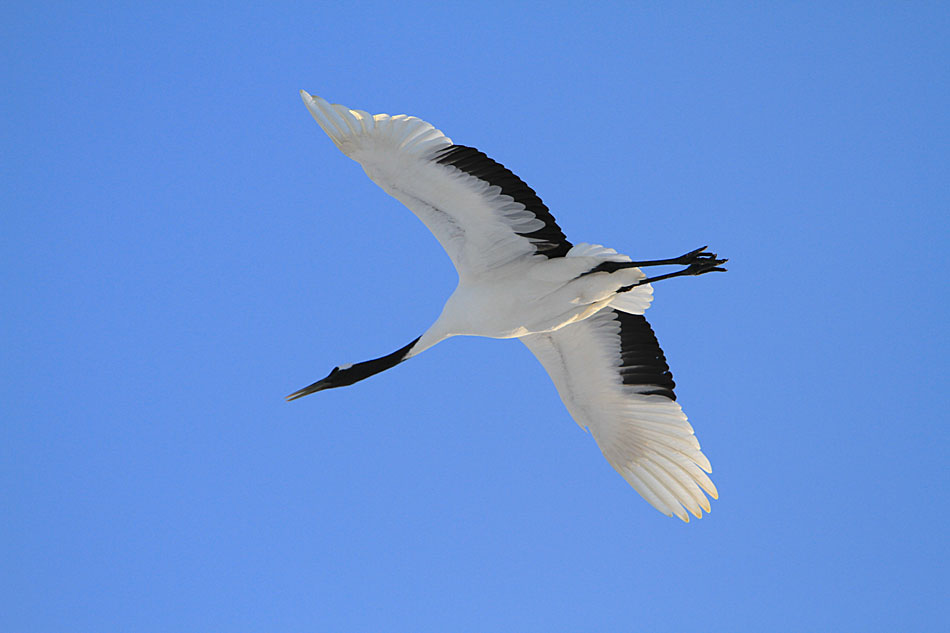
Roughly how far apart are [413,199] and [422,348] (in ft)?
5.25

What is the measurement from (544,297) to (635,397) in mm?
1865

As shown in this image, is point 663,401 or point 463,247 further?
point 663,401

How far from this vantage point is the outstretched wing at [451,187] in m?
8.11

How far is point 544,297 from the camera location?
29.8ft

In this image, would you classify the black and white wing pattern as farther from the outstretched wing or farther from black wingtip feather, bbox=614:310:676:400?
the outstretched wing

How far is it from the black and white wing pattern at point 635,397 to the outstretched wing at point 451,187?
51.2 inches

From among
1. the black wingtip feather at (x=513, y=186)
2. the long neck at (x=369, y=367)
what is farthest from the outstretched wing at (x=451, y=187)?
the long neck at (x=369, y=367)

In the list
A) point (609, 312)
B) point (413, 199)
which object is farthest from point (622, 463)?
point (413, 199)

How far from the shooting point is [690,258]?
30.6 ft

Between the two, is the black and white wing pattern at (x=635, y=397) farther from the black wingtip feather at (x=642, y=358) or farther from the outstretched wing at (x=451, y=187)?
the outstretched wing at (x=451, y=187)

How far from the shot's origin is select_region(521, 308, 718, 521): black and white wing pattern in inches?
396

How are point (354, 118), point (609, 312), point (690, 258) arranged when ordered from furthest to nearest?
point (609, 312) < point (690, 258) < point (354, 118)

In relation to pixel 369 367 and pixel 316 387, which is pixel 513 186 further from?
pixel 316 387

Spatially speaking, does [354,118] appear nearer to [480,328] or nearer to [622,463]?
[480,328]
